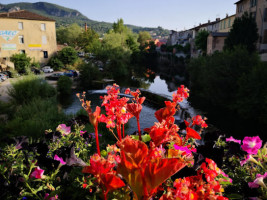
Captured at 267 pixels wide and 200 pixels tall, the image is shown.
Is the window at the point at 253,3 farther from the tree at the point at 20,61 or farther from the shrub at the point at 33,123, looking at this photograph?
the tree at the point at 20,61

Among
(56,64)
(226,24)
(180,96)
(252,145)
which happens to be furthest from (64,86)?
(226,24)

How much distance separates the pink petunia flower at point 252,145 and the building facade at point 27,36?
40441 mm

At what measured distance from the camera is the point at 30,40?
39.3 m

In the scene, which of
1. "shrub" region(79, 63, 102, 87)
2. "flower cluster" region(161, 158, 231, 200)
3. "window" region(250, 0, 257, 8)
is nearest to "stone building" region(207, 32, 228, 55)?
"window" region(250, 0, 257, 8)

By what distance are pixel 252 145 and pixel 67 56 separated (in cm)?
4168

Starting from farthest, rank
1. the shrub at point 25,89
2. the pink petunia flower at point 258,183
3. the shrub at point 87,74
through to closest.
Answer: the shrub at point 87,74 → the shrub at point 25,89 → the pink petunia flower at point 258,183

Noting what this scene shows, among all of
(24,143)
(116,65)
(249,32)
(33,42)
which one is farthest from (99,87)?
(24,143)

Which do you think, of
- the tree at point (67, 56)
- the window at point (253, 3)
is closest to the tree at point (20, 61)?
the tree at point (67, 56)

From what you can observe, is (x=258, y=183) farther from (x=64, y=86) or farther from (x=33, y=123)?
(x=64, y=86)

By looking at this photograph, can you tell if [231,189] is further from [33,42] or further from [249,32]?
[33,42]

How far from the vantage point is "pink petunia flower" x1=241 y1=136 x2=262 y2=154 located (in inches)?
59.2

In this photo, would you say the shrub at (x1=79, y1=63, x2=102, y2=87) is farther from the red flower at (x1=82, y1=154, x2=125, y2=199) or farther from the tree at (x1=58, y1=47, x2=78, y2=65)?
the red flower at (x1=82, y1=154, x2=125, y2=199)

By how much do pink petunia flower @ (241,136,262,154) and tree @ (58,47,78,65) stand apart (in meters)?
41.3

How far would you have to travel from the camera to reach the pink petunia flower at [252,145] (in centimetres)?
150
